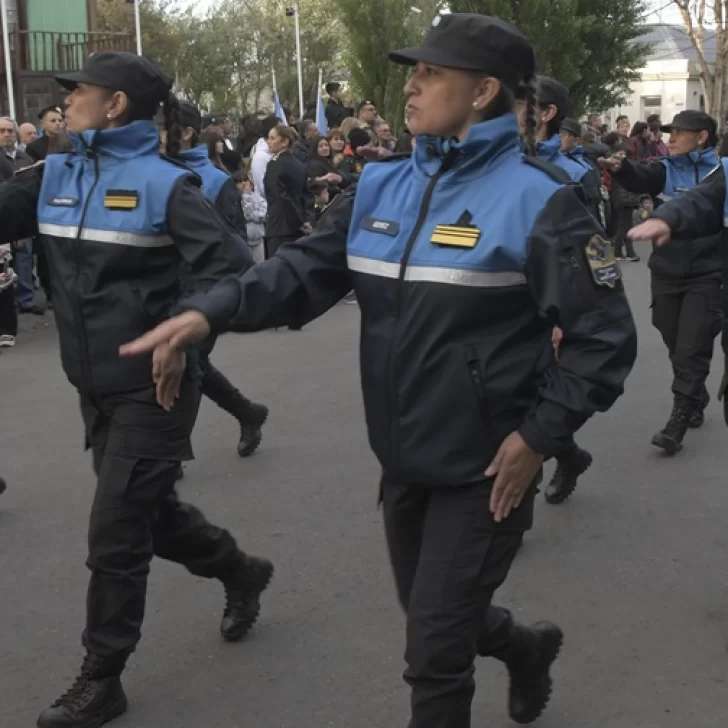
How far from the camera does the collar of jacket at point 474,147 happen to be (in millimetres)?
2982

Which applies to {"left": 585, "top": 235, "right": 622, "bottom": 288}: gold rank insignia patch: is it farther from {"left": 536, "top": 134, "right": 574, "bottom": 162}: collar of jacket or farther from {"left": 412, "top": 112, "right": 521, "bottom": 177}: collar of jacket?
{"left": 536, "top": 134, "right": 574, "bottom": 162}: collar of jacket

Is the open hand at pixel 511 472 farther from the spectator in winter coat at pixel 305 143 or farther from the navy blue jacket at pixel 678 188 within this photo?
the spectator in winter coat at pixel 305 143

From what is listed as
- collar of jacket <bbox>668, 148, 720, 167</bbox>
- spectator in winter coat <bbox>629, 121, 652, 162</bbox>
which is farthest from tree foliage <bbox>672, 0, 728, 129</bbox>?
collar of jacket <bbox>668, 148, 720, 167</bbox>

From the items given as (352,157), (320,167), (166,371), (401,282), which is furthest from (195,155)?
(352,157)

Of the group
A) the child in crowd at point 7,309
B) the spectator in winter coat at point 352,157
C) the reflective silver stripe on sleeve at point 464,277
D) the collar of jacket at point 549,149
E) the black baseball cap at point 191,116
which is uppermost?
the reflective silver stripe on sleeve at point 464,277

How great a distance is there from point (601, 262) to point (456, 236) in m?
0.34

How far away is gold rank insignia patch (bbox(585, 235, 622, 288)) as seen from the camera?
115 inches

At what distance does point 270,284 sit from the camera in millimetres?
3127

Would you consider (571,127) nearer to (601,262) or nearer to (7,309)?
(7,309)

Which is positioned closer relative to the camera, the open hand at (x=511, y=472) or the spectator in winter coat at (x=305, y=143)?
the open hand at (x=511, y=472)

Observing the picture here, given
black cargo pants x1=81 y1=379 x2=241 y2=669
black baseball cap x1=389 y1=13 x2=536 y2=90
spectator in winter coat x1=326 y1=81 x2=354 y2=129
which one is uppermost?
black baseball cap x1=389 y1=13 x2=536 y2=90

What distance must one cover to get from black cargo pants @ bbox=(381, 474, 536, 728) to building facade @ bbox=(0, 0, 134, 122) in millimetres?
26305

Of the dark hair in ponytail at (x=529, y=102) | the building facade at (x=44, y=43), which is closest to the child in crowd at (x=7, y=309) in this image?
the dark hair in ponytail at (x=529, y=102)

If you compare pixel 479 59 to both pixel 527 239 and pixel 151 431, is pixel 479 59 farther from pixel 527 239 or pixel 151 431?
pixel 151 431
